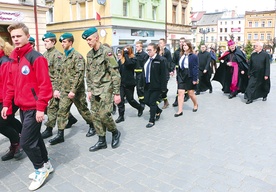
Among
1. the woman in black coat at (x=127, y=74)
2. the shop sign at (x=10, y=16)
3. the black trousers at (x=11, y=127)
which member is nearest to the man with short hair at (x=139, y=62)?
the woman in black coat at (x=127, y=74)

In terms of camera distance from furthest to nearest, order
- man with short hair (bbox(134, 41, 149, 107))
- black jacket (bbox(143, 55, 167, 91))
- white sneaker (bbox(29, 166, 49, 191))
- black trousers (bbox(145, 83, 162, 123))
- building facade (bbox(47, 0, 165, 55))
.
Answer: building facade (bbox(47, 0, 165, 55))
man with short hair (bbox(134, 41, 149, 107))
black trousers (bbox(145, 83, 162, 123))
black jacket (bbox(143, 55, 167, 91))
white sneaker (bbox(29, 166, 49, 191))

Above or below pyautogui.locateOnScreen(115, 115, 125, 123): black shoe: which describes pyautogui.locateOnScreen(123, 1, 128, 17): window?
above

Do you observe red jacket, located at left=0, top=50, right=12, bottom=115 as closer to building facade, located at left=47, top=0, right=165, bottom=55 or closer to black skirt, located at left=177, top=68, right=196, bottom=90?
black skirt, located at left=177, top=68, right=196, bottom=90

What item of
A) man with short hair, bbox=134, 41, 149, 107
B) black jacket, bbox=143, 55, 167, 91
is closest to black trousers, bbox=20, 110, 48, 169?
black jacket, bbox=143, 55, 167, 91

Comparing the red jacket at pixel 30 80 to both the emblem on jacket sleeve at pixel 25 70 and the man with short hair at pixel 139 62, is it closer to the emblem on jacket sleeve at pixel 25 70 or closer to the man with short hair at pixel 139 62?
the emblem on jacket sleeve at pixel 25 70

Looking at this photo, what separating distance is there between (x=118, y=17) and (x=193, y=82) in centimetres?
1911

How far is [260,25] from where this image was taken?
85.8 metres

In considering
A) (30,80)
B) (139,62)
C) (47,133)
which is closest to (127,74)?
(139,62)

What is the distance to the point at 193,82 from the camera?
749 cm

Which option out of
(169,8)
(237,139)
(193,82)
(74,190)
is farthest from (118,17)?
(74,190)

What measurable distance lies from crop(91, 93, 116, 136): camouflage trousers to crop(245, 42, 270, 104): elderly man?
5.65 metres

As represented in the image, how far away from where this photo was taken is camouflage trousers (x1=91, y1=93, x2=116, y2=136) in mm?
4715

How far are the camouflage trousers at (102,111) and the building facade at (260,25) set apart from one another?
86.2 meters

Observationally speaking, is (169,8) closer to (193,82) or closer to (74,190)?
(193,82)
